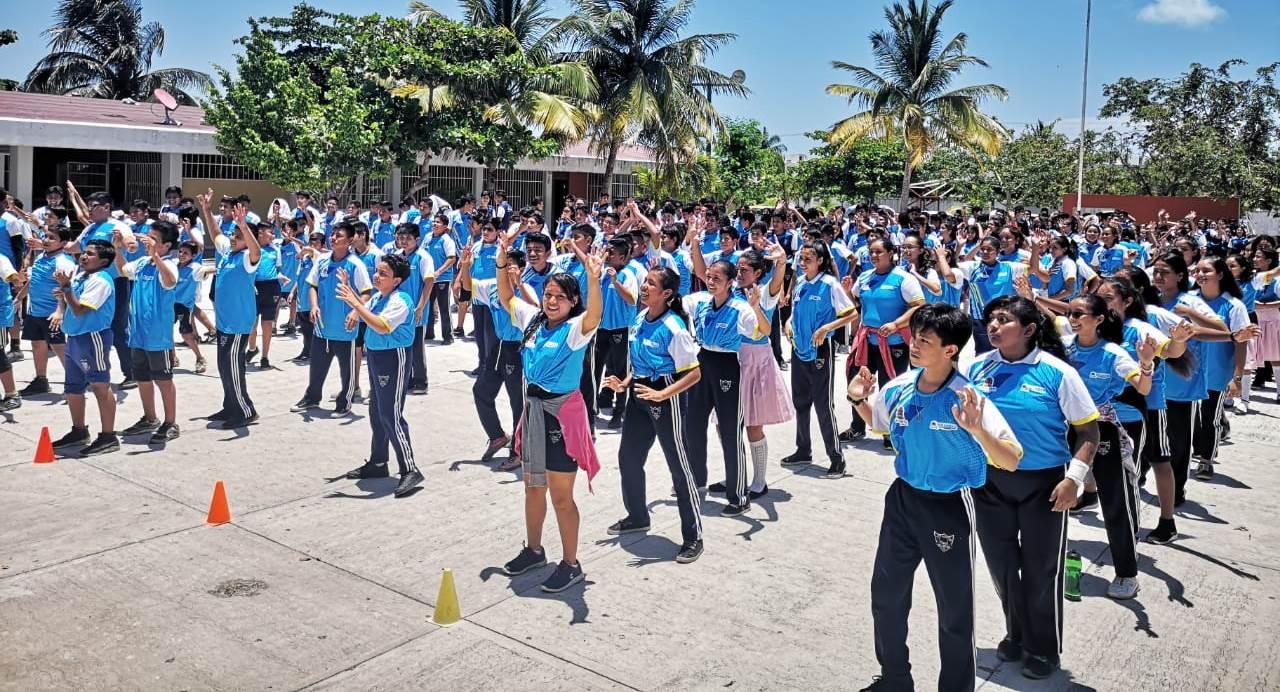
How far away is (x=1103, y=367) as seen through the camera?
5.73 metres

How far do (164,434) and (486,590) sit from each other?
429 centimetres

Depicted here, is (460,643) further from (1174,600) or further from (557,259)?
(557,259)

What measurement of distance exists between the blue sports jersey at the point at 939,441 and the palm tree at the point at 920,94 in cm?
2775

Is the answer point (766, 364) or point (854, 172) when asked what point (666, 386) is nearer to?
point (766, 364)

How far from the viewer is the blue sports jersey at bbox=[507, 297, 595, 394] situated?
577 cm

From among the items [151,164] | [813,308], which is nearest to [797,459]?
[813,308]

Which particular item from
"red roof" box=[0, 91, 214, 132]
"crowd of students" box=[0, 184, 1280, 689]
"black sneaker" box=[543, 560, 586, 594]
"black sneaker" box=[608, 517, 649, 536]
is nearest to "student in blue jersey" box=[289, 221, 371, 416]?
"crowd of students" box=[0, 184, 1280, 689]

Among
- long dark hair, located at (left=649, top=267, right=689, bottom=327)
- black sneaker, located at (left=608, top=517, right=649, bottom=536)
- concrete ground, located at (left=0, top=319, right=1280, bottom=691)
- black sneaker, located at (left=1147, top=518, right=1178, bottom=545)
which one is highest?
long dark hair, located at (left=649, top=267, right=689, bottom=327)

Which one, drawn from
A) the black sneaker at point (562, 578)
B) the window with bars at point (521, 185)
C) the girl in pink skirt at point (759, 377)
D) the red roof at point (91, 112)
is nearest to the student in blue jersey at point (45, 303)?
the black sneaker at point (562, 578)

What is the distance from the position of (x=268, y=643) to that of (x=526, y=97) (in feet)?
63.2

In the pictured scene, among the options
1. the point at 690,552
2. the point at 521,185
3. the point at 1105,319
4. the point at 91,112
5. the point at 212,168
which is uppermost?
the point at 91,112

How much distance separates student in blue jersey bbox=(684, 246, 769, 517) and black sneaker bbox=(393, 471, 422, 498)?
1.97 meters

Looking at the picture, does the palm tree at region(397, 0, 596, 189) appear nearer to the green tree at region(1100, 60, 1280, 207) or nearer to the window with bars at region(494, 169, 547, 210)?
the window with bars at region(494, 169, 547, 210)

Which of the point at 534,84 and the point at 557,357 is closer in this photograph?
the point at 557,357
